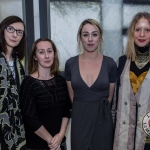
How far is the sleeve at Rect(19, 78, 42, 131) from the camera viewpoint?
4.99 feet

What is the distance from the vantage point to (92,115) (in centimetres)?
166

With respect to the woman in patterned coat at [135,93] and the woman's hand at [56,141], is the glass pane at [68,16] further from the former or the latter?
the woman's hand at [56,141]

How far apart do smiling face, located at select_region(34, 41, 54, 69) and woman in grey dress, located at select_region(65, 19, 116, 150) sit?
20 cm

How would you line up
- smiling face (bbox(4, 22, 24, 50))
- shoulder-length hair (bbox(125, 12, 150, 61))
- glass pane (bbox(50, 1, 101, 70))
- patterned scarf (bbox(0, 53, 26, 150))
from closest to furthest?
patterned scarf (bbox(0, 53, 26, 150)), smiling face (bbox(4, 22, 24, 50)), shoulder-length hair (bbox(125, 12, 150, 61)), glass pane (bbox(50, 1, 101, 70))

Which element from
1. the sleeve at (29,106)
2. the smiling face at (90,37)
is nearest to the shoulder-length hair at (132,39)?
the smiling face at (90,37)

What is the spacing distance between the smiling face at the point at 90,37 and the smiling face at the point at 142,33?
0.27m

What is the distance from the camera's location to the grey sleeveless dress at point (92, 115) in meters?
1.65

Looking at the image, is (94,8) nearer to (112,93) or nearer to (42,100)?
(112,93)

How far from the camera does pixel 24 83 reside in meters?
1.57

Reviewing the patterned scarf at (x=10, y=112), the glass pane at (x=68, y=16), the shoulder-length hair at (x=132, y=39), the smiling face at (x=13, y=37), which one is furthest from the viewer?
the glass pane at (x=68, y=16)

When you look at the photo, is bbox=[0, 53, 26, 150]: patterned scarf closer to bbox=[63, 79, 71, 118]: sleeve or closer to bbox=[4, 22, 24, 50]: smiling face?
bbox=[4, 22, 24, 50]: smiling face

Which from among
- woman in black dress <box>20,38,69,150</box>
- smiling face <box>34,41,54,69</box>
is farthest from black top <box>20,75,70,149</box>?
smiling face <box>34,41,54,69</box>

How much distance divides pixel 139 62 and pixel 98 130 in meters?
0.54

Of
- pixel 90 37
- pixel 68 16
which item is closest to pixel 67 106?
pixel 90 37
